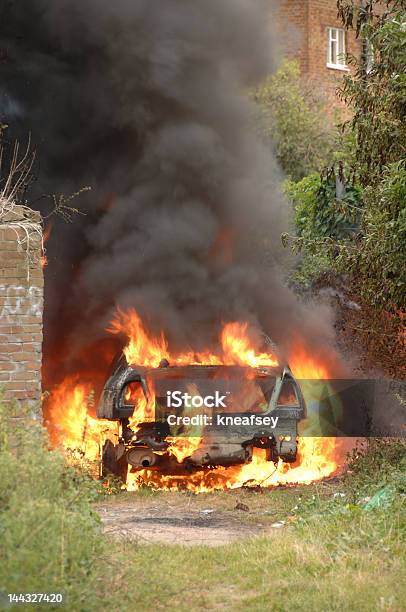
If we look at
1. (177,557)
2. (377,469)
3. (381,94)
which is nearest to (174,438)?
(377,469)

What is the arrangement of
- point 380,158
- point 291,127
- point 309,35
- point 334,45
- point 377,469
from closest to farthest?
point 380,158
point 377,469
point 291,127
point 309,35
point 334,45

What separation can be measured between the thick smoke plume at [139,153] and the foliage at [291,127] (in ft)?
39.0

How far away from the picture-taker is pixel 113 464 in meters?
10.5

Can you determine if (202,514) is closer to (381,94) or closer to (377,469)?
(377,469)

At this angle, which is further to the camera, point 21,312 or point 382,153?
point 382,153

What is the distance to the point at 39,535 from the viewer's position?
15.4ft

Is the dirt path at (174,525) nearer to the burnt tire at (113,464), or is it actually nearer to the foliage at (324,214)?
the burnt tire at (113,464)

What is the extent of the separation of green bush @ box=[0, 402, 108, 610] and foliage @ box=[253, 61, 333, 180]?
802 inches

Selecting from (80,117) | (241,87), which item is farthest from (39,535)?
(241,87)

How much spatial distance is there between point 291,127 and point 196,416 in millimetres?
16793

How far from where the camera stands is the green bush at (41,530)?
15.2 ft

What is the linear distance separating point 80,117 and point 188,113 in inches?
58.6

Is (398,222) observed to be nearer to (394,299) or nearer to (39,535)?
(394,299)

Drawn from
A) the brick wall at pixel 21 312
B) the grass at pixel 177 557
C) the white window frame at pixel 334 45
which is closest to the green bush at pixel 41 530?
the grass at pixel 177 557
